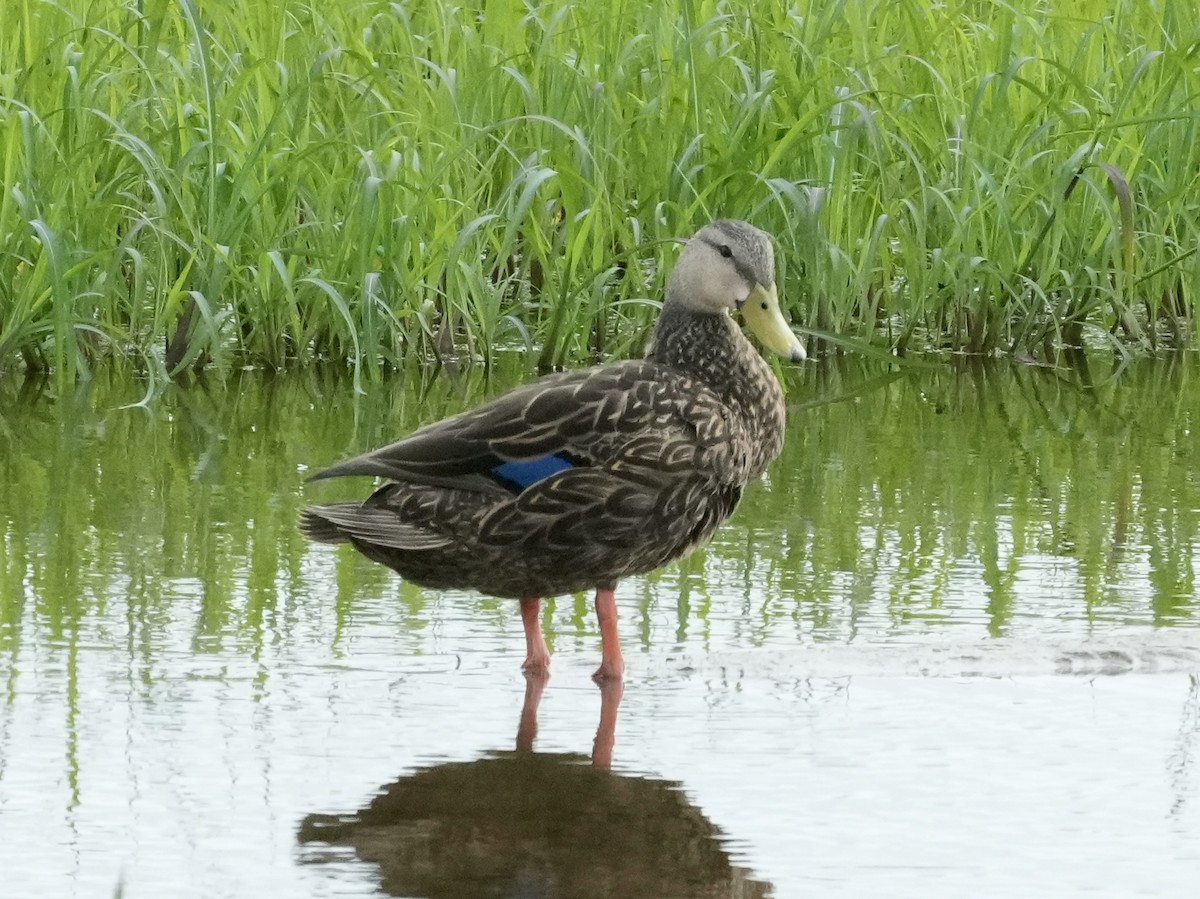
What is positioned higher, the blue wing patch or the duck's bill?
the duck's bill

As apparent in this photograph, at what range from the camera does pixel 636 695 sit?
4.19 meters

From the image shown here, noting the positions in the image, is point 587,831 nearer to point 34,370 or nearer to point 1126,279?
point 34,370

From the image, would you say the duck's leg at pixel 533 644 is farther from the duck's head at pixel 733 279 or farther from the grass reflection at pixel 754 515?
the duck's head at pixel 733 279

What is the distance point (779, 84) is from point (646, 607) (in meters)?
3.91

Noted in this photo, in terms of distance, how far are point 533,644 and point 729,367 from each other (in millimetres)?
840

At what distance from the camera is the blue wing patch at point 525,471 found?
14.8 ft

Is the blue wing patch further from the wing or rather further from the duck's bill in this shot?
the duck's bill

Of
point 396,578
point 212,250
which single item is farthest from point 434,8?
point 396,578

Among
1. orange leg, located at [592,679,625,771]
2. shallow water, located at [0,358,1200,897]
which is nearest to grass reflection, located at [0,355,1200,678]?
shallow water, located at [0,358,1200,897]

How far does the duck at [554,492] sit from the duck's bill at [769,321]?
0.28m

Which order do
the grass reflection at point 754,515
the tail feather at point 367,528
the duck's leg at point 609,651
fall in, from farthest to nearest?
1. the grass reflection at point 754,515
2. the tail feather at point 367,528
3. the duck's leg at point 609,651

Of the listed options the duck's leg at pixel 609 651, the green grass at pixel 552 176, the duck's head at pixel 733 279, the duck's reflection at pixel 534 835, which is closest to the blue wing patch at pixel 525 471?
the duck's leg at pixel 609 651

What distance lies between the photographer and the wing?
4516mm

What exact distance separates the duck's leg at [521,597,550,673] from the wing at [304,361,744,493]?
252mm
